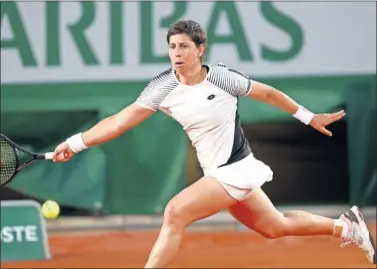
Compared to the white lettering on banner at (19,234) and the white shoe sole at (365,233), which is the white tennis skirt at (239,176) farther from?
the white lettering on banner at (19,234)

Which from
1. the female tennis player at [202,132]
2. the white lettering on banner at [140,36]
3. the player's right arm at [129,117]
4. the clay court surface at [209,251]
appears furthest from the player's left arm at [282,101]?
the white lettering on banner at [140,36]

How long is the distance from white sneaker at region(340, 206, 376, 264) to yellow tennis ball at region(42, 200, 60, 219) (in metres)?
2.97

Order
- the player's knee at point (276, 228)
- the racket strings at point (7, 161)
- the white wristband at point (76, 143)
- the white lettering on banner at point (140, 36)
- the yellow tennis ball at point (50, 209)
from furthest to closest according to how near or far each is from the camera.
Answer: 1. the white lettering on banner at point (140, 36)
2. the yellow tennis ball at point (50, 209)
3. the racket strings at point (7, 161)
4. the player's knee at point (276, 228)
5. the white wristband at point (76, 143)

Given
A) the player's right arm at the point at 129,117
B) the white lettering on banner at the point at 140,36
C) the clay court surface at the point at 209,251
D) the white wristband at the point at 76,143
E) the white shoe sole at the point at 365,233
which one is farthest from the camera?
the white lettering on banner at the point at 140,36

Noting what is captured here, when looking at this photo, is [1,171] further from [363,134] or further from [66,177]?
[363,134]

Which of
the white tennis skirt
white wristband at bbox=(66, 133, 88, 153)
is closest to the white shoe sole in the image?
the white tennis skirt

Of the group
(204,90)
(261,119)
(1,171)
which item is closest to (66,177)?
(261,119)

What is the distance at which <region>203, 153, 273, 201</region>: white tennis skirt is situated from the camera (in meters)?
4.37

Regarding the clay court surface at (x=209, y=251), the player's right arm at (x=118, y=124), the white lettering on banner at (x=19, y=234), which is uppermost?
the player's right arm at (x=118, y=124)

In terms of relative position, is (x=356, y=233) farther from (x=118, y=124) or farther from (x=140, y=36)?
(x=140, y=36)

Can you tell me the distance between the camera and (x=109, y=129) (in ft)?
14.5

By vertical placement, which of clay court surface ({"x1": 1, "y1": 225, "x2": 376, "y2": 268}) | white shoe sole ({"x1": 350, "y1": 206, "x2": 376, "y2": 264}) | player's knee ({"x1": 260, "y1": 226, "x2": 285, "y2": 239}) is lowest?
clay court surface ({"x1": 1, "y1": 225, "x2": 376, "y2": 268})

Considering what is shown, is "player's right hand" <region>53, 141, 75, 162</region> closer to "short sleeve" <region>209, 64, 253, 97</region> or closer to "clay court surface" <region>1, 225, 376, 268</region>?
"short sleeve" <region>209, 64, 253, 97</region>

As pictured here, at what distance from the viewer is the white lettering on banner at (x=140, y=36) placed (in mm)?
7711
